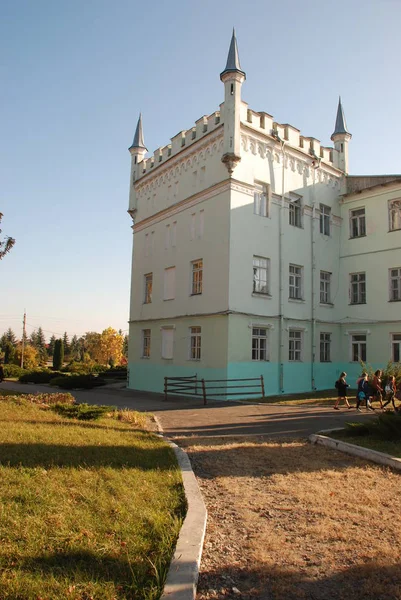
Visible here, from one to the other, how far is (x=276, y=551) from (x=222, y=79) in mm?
22081

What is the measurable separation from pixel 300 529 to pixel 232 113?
20366mm

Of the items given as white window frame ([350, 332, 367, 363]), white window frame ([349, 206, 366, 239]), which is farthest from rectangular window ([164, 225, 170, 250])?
white window frame ([350, 332, 367, 363])

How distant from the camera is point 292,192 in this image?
25172 mm

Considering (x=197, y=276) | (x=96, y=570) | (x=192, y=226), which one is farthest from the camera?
(x=192, y=226)

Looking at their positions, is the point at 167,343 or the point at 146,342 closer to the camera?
the point at 167,343

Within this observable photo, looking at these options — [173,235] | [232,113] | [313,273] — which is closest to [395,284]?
[313,273]

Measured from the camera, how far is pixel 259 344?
22.8 m

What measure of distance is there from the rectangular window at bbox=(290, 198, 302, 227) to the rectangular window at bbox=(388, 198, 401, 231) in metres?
4.73

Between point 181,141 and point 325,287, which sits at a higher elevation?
point 181,141

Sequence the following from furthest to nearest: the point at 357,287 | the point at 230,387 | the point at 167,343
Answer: the point at 357,287, the point at 167,343, the point at 230,387

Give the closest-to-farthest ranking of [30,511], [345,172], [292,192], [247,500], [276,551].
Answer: [276,551]
[30,511]
[247,500]
[292,192]
[345,172]

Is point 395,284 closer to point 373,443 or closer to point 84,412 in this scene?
point 373,443

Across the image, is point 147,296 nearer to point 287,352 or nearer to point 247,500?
point 287,352

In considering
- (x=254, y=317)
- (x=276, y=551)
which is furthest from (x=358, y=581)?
(x=254, y=317)
